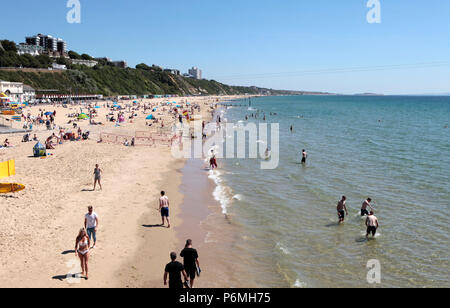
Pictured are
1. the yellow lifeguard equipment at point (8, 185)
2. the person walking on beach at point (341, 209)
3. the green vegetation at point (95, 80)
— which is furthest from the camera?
the green vegetation at point (95, 80)

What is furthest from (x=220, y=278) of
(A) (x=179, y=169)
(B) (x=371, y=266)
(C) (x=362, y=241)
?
(A) (x=179, y=169)

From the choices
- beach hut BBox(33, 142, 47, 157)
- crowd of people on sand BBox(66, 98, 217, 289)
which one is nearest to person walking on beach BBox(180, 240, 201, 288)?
crowd of people on sand BBox(66, 98, 217, 289)

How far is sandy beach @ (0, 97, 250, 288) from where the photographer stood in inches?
362

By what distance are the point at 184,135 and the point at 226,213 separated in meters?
26.1

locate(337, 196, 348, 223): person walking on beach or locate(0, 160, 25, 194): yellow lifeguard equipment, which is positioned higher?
locate(0, 160, 25, 194): yellow lifeguard equipment

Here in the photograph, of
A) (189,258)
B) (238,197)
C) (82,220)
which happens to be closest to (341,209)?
(238,197)

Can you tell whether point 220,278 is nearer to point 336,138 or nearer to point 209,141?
point 209,141

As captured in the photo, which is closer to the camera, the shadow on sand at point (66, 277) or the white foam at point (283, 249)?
the shadow on sand at point (66, 277)

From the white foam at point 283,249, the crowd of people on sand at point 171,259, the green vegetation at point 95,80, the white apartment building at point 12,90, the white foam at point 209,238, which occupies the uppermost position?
the green vegetation at point 95,80

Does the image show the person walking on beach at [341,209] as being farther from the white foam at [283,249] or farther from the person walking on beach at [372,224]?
the white foam at [283,249]

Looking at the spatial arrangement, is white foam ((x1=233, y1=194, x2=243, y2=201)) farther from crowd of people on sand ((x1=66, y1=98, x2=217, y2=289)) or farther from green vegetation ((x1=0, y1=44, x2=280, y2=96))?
green vegetation ((x1=0, y1=44, x2=280, y2=96))

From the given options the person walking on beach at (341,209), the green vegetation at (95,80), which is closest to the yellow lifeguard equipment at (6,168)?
the person walking on beach at (341,209)

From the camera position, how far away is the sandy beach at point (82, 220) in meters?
9.20

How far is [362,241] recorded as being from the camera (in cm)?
1245
